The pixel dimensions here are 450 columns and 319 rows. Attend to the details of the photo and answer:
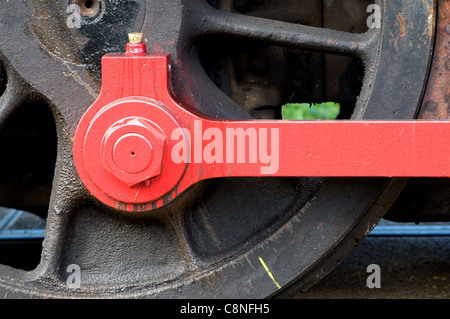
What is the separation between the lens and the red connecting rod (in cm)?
151

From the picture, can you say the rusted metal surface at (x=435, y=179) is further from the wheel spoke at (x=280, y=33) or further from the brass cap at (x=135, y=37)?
the brass cap at (x=135, y=37)

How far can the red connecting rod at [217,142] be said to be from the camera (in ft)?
4.96

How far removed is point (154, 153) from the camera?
148 cm

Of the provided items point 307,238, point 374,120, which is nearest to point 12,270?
point 307,238

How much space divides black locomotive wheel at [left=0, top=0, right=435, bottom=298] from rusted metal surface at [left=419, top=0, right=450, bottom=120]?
0.04 meters

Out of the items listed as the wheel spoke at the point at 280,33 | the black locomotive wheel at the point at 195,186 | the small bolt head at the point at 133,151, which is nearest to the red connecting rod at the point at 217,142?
the small bolt head at the point at 133,151

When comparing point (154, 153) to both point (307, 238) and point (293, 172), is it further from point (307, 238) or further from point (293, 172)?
point (307, 238)

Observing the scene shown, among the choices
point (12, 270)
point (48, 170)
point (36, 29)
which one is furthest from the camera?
point (48, 170)

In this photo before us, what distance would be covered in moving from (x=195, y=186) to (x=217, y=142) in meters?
0.17

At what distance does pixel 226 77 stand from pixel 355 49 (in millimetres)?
424

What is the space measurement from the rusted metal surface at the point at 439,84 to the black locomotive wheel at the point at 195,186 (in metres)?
0.04


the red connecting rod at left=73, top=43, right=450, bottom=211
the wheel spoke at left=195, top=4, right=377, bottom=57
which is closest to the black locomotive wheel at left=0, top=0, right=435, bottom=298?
the wheel spoke at left=195, top=4, right=377, bottom=57

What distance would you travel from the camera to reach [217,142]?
5.06 ft

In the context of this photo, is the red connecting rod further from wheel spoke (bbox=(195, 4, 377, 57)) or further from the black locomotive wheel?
wheel spoke (bbox=(195, 4, 377, 57))
